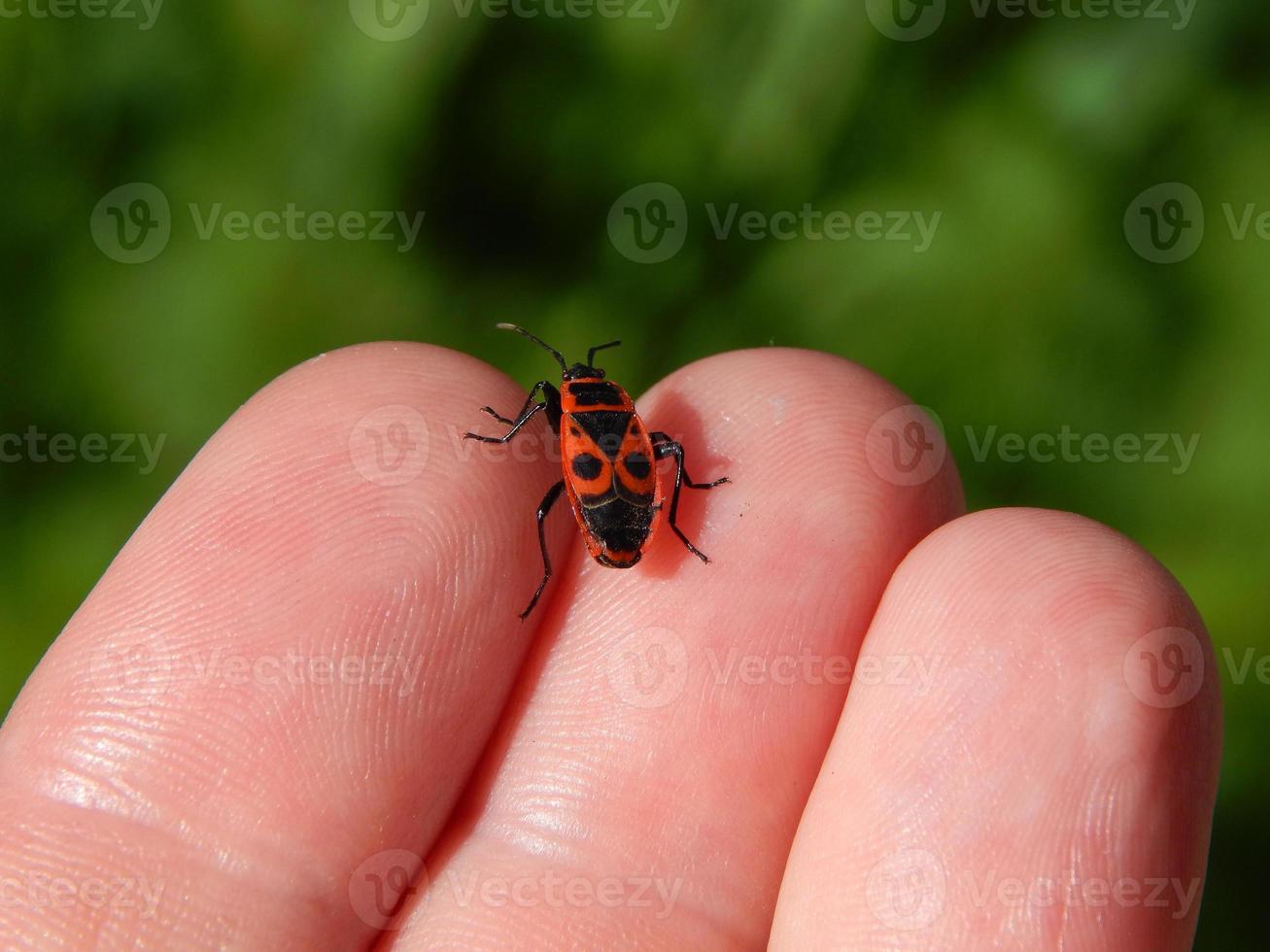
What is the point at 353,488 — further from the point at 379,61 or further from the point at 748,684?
the point at 379,61

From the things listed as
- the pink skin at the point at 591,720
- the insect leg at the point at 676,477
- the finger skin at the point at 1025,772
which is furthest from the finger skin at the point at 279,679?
the finger skin at the point at 1025,772

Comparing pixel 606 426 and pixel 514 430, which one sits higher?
pixel 606 426

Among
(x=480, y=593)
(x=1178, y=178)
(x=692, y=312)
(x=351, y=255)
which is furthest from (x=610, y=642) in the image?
(x=1178, y=178)

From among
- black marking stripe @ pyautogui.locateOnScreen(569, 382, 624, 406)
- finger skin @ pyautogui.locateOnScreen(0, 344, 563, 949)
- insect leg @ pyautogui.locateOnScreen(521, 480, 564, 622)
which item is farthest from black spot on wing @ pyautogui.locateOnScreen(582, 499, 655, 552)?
black marking stripe @ pyautogui.locateOnScreen(569, 382, 624, 406)

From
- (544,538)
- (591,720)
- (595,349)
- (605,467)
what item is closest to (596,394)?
(595,349)

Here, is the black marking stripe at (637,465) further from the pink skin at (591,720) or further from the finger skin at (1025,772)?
the finger skin at (1025,772)

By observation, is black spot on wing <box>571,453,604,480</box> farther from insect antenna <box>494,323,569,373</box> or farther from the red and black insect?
insect antenna <box>494,323,569,373</box>

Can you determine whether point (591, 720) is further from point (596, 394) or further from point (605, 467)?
point (596, 394)
